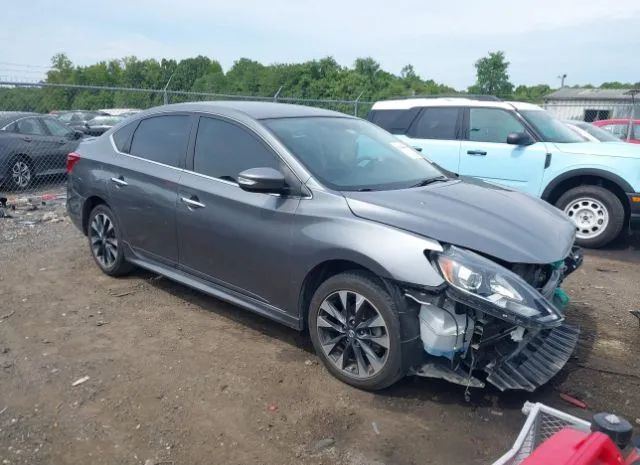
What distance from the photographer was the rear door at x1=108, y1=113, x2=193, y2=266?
174 inches

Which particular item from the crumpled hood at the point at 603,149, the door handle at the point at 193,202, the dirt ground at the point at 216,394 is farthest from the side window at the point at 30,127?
the crumpled hood at the point at 603,149

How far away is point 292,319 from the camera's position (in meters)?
3.68

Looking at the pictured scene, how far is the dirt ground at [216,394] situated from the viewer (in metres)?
2.84

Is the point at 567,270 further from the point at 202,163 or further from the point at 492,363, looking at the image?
Answer: the point at 202,163

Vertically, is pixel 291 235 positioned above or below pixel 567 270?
above

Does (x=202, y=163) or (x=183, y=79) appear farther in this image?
(x=183, y=79)

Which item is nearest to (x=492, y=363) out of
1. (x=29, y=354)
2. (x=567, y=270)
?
(x=567, y=270)

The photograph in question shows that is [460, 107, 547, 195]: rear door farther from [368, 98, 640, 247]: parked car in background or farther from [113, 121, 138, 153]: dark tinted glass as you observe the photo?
[113, 121, 138, 153]: dark tinted glass

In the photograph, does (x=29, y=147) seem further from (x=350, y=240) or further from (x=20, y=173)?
(x=350, y=240)

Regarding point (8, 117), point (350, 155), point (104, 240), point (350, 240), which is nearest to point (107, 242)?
point (104, 240)

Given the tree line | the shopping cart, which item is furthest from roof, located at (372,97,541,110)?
the tree line

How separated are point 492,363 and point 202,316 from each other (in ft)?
7.89

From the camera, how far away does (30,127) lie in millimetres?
10766

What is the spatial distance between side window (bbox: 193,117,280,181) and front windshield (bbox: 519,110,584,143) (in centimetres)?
476
